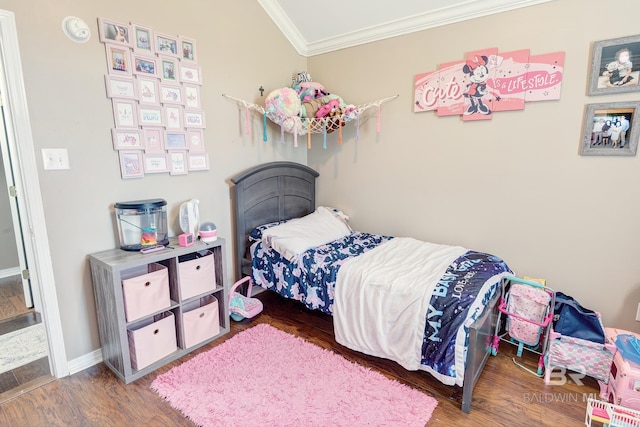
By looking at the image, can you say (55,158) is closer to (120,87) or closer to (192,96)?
(120,87)

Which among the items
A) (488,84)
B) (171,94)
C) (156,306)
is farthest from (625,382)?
(171,94)

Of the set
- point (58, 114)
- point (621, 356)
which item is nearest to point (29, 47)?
point (58, 114)

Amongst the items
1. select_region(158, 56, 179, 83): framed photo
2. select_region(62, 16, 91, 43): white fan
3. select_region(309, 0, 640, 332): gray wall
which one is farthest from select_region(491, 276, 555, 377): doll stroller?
select_region(62, 16, 91, 43): white fan

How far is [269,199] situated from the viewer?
304cm

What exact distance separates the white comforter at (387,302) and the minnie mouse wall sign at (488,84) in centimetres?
115

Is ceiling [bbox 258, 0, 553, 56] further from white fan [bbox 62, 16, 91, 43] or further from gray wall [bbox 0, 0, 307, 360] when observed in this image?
white fan [bbox 62, 16, 91, 43]

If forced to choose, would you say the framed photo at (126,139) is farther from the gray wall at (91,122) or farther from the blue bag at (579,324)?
the blue bag at (579,324)

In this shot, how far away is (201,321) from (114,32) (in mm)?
1948

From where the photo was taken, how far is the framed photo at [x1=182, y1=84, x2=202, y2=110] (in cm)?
237

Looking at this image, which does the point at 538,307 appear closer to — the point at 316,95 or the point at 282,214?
the point at 282,214

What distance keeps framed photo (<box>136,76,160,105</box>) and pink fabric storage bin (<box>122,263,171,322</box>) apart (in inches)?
44.2

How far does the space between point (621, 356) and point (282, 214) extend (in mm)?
2566

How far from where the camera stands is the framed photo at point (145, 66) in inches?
82.4

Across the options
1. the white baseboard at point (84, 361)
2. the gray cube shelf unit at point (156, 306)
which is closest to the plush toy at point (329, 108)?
the gray cube shelf unit at point (156, 306)
